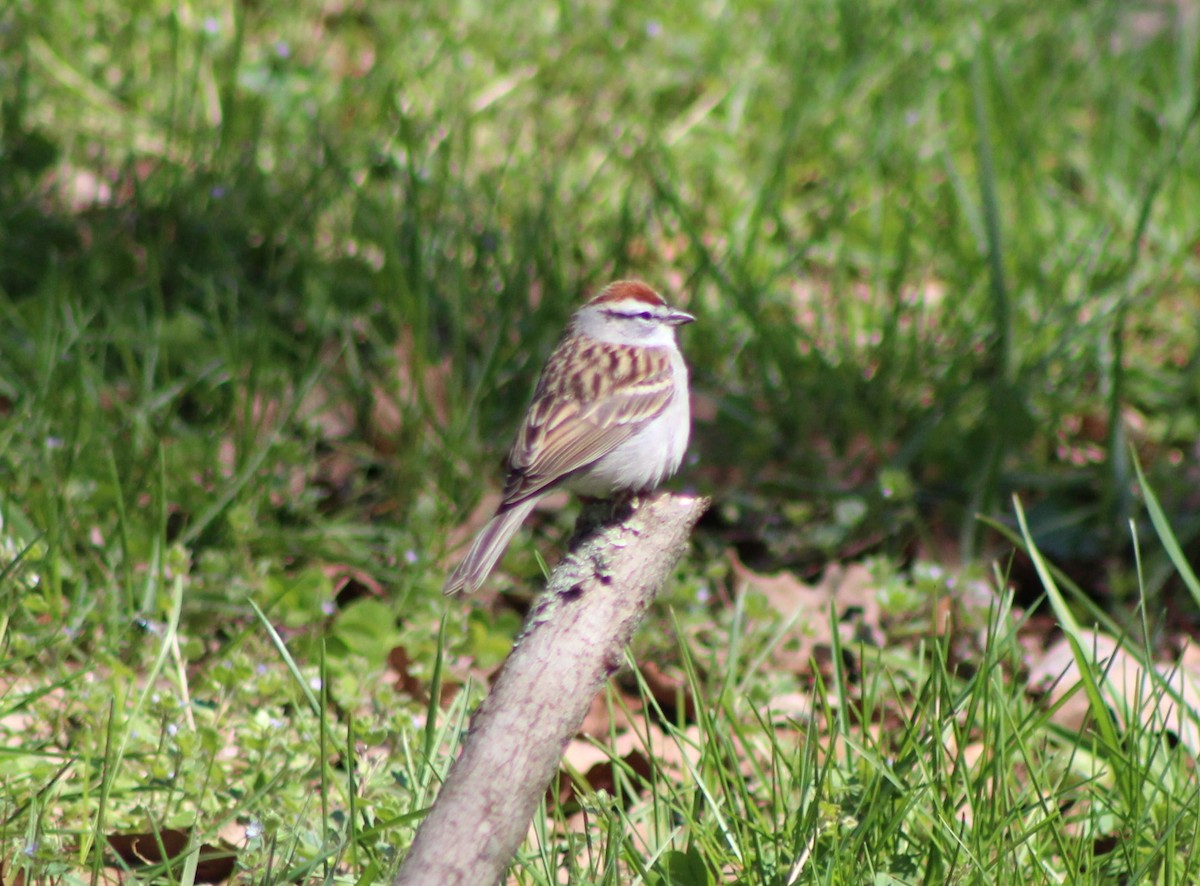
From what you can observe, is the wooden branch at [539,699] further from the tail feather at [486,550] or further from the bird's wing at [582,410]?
the bird's wing at [582,410]

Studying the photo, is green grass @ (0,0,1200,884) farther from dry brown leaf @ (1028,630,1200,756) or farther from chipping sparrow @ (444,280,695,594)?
chipping sparrow @ (444,280,695,594)

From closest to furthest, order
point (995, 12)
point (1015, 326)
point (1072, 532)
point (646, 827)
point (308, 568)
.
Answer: point (646, 827) < point (308, 568) < point (1072, 532) < point (1015, 326) < point (995, 12)

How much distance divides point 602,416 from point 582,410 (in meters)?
0.06

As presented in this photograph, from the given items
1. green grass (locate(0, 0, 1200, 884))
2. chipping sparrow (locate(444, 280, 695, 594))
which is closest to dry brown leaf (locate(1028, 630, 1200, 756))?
green grass (locate(0, 0, 1200, 884))

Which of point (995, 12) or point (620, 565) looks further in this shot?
point (995, 12)

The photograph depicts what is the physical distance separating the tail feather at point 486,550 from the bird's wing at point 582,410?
0.04m

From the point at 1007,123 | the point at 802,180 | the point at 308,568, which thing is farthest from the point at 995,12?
the point at 308,568

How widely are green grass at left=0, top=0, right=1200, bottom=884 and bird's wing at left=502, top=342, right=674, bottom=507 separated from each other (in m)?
0.47

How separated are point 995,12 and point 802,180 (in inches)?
63.0

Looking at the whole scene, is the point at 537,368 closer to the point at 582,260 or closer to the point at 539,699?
the point at 582,260

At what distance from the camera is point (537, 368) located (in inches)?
189

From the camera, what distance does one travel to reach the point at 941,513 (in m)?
4.63

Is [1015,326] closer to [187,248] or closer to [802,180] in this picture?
[802,180]

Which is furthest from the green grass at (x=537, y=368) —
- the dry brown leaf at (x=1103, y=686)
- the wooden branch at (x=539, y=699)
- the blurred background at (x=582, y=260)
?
the wooden branch at (x=539, y=699)
